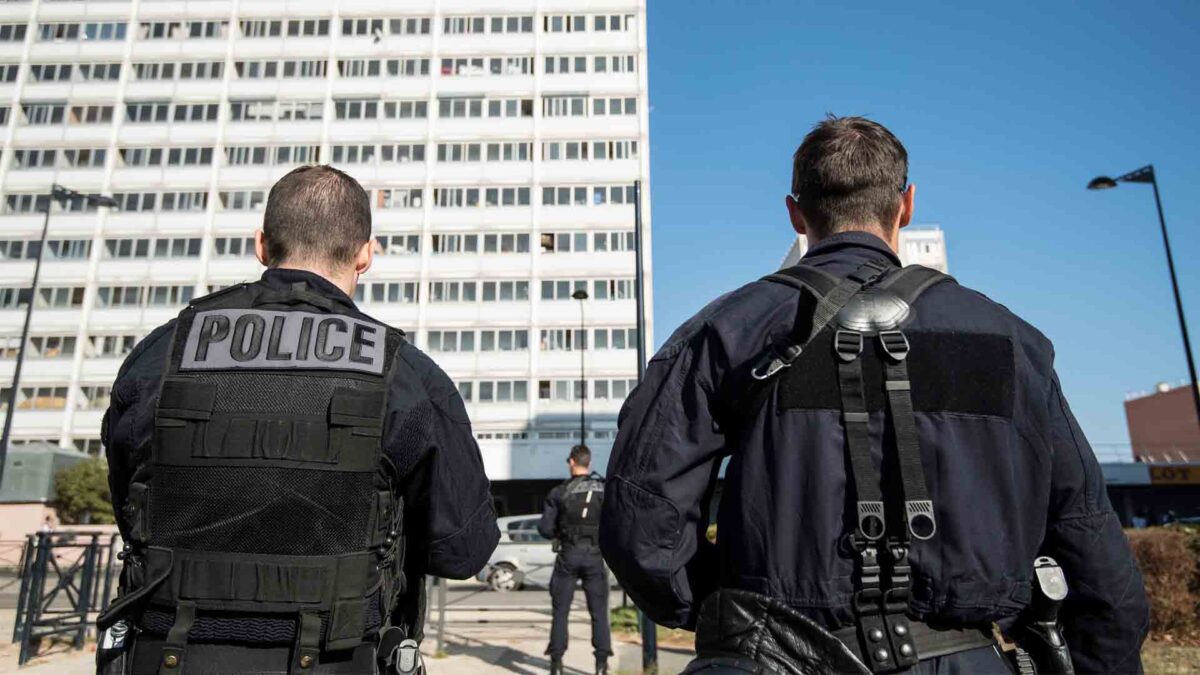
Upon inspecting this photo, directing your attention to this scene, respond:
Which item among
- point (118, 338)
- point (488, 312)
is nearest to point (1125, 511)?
point (488, 312)

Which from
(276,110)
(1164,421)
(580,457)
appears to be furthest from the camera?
(1164,421)

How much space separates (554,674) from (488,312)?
131 ft

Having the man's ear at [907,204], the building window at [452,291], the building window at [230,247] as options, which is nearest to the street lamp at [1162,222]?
the man's ear at [907,204]

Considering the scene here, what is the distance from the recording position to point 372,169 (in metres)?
48.2

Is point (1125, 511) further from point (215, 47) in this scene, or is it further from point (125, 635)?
point (215, 47)

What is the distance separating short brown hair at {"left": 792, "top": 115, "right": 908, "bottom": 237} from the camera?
2002mm

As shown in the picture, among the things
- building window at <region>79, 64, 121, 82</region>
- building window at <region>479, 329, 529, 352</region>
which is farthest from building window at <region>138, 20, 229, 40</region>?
building window at <region>479, 329, 529, 352</region>

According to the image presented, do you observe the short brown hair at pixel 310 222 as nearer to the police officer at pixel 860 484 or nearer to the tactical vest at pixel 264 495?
the tactical vest at pixel 264 495

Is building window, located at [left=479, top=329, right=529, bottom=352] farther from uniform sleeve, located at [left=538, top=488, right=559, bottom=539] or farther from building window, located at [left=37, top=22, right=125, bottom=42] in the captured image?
uniform sleeve, located at [left=538, top=488, right=559, bottom=539]

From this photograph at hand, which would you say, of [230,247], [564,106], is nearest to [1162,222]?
[564,106]

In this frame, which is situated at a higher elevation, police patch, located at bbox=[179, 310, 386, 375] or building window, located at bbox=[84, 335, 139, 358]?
building window, located at bbox=[84, 335, 139, 358]

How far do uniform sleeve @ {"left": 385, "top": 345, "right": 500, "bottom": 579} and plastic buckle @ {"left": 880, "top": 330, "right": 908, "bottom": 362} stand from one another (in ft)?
3.85

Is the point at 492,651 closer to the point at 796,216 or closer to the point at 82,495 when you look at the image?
the point at 796,216

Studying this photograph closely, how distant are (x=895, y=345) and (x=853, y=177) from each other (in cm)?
53
